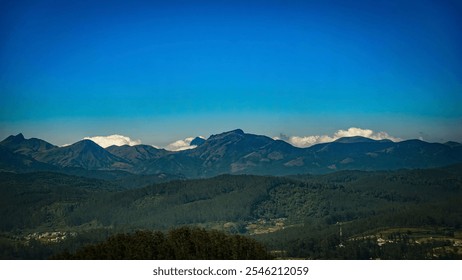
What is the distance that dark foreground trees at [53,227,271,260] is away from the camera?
22797mm

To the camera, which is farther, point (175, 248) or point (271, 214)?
point (271, 214)

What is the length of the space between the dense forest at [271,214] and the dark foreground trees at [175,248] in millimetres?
34657

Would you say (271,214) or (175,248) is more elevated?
(175,248)

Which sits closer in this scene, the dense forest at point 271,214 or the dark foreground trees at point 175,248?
the dark foreground trees at point 175,248

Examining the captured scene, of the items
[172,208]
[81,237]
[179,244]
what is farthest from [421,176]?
[179,244]

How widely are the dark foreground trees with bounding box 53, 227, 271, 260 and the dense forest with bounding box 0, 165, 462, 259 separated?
114 ft

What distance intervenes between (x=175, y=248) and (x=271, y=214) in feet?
371

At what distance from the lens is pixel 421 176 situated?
577 feet

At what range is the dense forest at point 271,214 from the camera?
7094 centimetres

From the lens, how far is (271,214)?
135875mm
